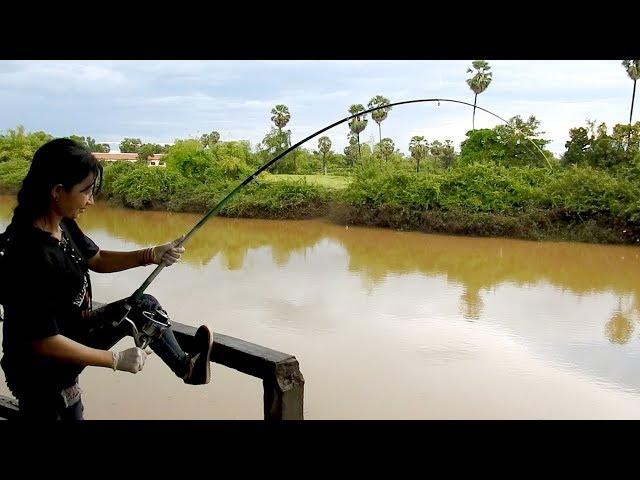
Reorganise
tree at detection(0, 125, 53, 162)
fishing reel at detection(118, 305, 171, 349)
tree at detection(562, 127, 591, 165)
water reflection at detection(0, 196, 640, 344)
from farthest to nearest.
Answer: tree at detection(0, 125, 53, 162) → tree at detection(562, 127, 591, 165) → water reflection at detection(0, 196, 640, 344) → fishing reel at detection(118, 305, 171, 349)

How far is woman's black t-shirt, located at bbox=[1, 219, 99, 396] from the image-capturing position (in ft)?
3.11

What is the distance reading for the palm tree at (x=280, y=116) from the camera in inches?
719

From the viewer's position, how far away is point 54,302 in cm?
97

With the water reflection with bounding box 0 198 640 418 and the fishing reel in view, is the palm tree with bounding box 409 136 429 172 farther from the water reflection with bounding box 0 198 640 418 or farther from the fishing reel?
the fishing reel

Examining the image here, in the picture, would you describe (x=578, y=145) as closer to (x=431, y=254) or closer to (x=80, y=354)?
(x=431, y=254)

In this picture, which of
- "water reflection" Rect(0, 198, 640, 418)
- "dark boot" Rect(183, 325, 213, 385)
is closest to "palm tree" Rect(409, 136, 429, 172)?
"water reflection" Rect(0, 198, 640, 418)

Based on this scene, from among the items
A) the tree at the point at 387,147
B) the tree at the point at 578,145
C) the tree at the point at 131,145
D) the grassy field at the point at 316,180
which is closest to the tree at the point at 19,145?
the tree at the point at 131,145

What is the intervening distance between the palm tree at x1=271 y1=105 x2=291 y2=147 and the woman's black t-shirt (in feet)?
57.8

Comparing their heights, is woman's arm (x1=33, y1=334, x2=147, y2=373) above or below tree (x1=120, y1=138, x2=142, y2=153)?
below

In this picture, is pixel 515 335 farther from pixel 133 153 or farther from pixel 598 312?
pixel 133 153

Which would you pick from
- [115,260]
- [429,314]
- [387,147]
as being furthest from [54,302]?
[387,147]

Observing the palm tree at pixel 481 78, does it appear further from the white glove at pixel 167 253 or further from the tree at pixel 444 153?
the white glove at pixel 167 253

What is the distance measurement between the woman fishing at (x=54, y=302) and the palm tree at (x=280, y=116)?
57.6 feet

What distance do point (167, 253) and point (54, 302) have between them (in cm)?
30
